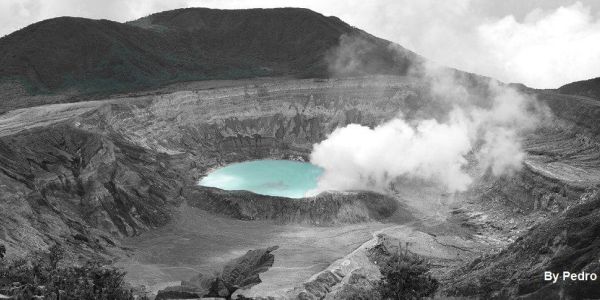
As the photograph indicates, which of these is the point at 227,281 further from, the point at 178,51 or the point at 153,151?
the point at 178,51

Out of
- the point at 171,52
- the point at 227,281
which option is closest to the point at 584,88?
the point at 171,52

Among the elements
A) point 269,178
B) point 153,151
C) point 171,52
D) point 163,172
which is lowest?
point 269,178

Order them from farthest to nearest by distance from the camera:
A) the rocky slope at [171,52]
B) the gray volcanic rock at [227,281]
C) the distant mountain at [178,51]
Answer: the distant mountain at [178,51] < the rocky slope at [171,52] < the gray volcanic rock at [227,281]

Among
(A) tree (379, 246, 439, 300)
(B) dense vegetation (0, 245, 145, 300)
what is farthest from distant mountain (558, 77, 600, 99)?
(B) dense vegetation (0, 245, 145, 300)

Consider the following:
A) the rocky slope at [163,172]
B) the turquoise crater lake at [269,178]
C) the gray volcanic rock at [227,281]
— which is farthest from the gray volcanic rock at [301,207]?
the gray volcanic rock at [227,281]

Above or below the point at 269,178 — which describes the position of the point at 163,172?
above

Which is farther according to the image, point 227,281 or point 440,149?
point 440,149

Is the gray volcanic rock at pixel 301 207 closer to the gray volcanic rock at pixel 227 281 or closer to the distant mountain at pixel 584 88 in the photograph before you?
the gray volcanic rock at pixel 227 281

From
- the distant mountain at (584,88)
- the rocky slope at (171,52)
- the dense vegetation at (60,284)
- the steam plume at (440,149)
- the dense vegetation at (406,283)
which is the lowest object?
the dense vegetation at (406,283)
